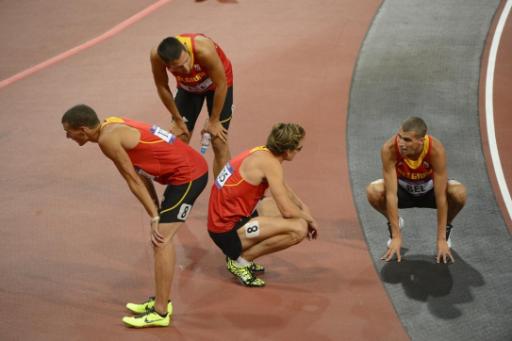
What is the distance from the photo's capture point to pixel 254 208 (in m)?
6.37

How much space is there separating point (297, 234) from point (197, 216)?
5.48ft

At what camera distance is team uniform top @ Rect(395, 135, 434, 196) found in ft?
20.3

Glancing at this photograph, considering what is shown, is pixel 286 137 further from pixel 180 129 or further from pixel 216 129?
pixel 180 129

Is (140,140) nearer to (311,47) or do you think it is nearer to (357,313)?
(357,313)

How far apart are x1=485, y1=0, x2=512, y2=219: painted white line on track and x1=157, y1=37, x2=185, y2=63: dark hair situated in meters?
3.63

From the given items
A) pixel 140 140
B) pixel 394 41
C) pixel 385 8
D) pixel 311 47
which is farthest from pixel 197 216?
pixel 385 8

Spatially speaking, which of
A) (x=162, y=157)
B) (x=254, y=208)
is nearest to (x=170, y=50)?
(x=162, y=157)

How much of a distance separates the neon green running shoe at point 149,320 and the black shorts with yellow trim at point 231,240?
768mm

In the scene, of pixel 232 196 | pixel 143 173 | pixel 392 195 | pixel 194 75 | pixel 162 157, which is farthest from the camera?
pixel 194 75

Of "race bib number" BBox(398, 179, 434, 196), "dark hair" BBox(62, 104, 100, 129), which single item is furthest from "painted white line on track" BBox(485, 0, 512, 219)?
"dark hair" BBox(62, 104, 100, 129)

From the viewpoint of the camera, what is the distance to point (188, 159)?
5.89m

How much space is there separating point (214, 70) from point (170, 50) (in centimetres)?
63

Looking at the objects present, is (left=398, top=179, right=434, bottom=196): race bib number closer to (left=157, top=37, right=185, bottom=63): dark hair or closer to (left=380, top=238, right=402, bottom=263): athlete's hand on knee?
(left=380, top=238, right=402, bottom=263): athlete's hand on knee

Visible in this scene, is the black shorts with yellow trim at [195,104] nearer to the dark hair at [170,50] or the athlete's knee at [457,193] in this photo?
the dark hair at [170,50]
